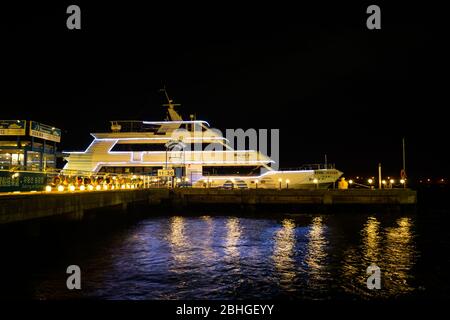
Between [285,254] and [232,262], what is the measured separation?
7.42ft

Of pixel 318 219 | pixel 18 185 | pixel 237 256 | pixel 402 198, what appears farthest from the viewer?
pixel 402 198

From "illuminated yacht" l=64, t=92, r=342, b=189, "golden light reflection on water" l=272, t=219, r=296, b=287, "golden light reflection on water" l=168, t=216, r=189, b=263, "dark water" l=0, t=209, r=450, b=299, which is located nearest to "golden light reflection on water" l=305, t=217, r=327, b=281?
"dark water" l=0, t=209, r=450, b=299

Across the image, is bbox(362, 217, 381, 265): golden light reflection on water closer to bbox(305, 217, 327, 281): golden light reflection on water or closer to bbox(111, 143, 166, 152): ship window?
bbox(305, 217, 327, 281): golden light reflection on water

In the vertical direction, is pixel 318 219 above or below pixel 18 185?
below

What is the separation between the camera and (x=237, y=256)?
13.0m

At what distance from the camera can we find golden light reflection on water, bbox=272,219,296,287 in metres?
10.5

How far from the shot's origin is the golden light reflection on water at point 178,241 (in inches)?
511

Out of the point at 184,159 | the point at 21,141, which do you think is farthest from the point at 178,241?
the point at 21,141

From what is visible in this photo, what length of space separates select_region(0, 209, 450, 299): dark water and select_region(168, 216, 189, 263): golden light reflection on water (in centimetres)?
4

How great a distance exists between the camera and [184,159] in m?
34.4

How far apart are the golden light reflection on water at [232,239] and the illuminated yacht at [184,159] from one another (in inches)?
380
